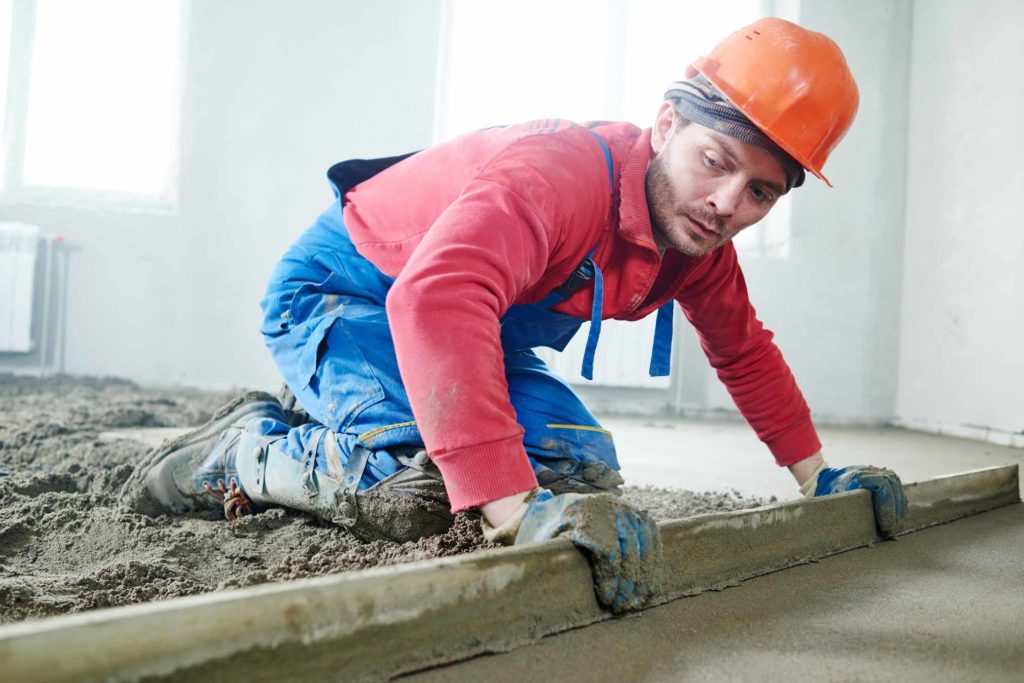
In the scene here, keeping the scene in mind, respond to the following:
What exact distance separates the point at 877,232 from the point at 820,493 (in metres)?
3.49

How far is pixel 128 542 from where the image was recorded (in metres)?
1.42

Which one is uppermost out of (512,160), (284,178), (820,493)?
(284,178)

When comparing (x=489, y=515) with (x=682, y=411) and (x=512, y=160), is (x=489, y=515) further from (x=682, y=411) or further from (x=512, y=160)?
(x=682, y=411)

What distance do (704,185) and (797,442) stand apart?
717mm

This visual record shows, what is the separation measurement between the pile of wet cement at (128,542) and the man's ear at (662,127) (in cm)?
76

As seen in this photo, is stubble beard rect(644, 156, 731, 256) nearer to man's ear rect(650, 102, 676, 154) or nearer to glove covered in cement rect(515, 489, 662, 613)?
man's ear rect(650, 102, 676, 154)

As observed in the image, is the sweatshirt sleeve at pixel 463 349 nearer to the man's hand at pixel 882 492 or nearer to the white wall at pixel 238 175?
the man's hand at pixel 882 492

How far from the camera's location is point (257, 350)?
4.93 meters

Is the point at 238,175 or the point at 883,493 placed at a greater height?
the point at 238,175

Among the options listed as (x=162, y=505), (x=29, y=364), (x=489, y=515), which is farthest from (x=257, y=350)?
(x=489, y=515)

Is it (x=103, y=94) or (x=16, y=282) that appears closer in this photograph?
(x=16, y=282)

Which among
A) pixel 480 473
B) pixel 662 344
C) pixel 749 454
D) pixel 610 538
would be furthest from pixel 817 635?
pixel 749 454

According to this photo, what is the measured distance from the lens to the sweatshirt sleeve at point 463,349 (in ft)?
3.46

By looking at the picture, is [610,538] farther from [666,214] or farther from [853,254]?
[853,254]
